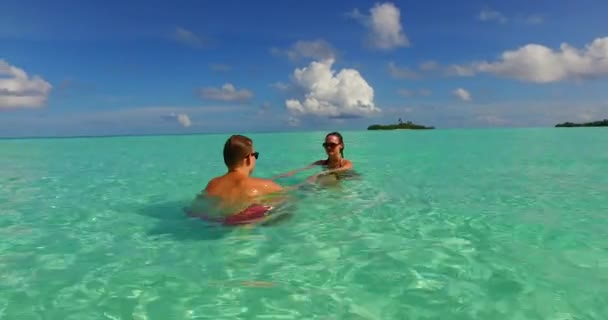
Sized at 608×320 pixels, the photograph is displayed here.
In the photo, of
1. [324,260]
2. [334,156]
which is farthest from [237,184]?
[334,156]

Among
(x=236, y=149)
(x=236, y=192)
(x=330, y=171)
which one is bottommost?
(x=330, y=171)

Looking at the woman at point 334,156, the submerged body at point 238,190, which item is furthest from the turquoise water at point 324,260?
the woman at point 334,156

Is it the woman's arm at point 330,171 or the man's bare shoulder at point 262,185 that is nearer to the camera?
the man's bare shoulder at point 262,185

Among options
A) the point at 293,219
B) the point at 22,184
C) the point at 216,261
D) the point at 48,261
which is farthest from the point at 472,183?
the point at 22,184

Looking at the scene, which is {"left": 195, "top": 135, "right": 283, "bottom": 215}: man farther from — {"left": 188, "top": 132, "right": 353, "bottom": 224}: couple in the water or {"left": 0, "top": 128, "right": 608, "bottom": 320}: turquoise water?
{"left": 0, "top": 128, "right": 608, "bottom": 320}: turquoise water

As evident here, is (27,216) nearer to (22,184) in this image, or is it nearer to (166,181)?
(166,181)

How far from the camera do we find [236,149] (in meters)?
6.24

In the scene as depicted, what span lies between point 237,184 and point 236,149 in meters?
0.51

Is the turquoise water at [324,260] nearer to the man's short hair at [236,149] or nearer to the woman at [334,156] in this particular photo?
the man's short hair at [236,149]

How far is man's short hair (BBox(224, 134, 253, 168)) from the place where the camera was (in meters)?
6.22

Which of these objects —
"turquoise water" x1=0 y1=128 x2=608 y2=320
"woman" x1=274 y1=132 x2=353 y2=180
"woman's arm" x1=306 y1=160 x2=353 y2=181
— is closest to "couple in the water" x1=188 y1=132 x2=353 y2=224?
"turquoise water" x1=0 y1=128 x2=608 y2=320

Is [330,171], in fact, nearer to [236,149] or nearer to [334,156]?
[334,156]

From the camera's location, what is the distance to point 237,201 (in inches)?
244

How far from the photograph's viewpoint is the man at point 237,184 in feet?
20.3
